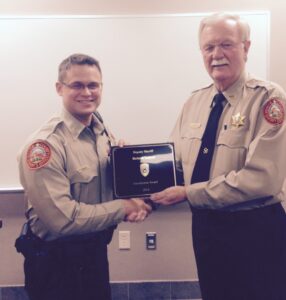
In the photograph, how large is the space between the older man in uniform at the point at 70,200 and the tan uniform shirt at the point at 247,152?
1.32 ft

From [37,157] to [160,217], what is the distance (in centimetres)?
137

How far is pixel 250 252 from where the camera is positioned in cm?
174

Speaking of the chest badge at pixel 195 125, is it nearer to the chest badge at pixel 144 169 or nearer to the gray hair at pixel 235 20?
the chest badge at pixel 144 169

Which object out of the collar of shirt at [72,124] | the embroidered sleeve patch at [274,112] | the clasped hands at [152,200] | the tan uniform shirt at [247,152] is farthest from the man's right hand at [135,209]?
the embroidered sleeve patch at [274,112]

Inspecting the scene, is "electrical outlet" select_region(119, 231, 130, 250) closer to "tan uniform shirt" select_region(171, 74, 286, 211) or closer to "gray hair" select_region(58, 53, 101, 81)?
"tan uniform shirt" select_region(171, 74, 286, 211)

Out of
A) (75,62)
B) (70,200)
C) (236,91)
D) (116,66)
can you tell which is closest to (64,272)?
(70,200)

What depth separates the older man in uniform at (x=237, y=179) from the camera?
1.69m

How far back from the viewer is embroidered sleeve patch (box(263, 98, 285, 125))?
168 centimetres

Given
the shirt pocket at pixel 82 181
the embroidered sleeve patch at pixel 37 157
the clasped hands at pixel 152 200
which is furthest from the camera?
the clasped hands at pixel 152 200

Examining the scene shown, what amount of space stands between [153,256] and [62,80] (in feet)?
5.05

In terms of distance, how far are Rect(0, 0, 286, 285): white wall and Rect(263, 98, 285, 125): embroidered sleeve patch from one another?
1.12 m

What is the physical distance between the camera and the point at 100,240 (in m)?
1.88

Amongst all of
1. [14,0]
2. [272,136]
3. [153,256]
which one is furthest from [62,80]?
[153,256]

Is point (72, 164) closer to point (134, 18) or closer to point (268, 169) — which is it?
point (268, 169)
